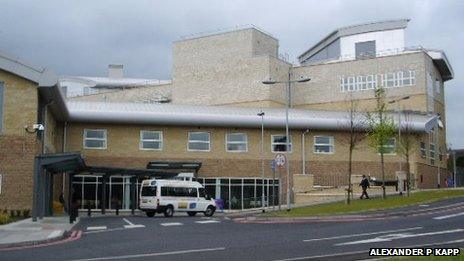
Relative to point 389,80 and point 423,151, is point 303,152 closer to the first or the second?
point 423,151

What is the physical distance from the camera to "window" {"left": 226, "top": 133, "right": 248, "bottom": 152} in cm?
4959

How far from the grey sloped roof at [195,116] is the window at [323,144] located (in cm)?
92

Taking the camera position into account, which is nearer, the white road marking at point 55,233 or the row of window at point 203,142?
the white road marking at point 55,233

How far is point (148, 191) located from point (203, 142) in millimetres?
14239

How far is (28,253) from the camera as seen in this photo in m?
16.8

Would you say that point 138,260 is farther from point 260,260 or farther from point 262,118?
point 262,118

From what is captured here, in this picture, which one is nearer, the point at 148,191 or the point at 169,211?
the point at 169,211

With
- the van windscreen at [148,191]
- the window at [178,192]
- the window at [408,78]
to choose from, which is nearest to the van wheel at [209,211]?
the window at [178,192]

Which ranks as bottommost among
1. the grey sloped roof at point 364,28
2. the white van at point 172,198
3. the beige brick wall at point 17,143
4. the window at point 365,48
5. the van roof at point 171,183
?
the white van at point 172,198

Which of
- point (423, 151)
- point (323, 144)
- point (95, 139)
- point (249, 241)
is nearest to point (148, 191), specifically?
point (95, 139)

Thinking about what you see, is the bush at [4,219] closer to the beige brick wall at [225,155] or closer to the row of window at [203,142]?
the beige brick wall at [225,155]

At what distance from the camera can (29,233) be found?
22750mm

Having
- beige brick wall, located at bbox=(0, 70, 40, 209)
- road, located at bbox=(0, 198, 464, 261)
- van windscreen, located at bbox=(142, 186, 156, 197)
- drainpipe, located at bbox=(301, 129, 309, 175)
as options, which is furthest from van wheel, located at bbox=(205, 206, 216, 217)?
drainpipe, located at bbox=(301, 129, 309, 175)

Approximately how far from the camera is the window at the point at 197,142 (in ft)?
161
